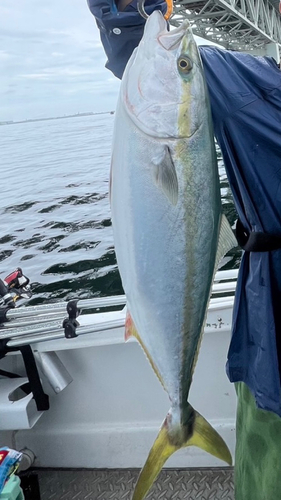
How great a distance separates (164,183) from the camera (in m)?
1.24

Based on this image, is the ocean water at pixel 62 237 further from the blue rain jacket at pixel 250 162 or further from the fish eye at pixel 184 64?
Answer: the fish eye at pixel 184 64

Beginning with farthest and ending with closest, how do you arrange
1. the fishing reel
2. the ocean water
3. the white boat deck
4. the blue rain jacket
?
the ocean water
the fishing reel
the white boat deck
the blue rain jacket

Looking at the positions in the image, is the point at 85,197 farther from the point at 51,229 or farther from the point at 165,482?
the point at 165,482

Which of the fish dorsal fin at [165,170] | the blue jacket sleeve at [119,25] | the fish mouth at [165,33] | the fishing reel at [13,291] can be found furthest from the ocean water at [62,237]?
the fish dorsal fin at [165,170]

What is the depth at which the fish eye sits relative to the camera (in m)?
1.26

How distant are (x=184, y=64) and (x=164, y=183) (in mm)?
344

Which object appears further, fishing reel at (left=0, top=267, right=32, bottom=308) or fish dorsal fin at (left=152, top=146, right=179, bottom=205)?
fishing reel at (left=0, top=267, right=32, bottom=308)

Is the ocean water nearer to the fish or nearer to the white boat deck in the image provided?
the white boat deck

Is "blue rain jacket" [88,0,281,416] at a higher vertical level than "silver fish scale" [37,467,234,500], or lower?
higher

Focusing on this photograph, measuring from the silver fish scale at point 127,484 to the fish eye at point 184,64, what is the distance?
2.79m

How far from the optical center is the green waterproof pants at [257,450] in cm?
176

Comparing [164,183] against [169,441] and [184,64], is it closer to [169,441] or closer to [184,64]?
[184,64]

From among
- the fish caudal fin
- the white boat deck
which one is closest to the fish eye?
the fish caudal fin

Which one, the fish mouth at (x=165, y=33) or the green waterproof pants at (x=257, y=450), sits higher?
the fish mouth at (x=165, y=33)
